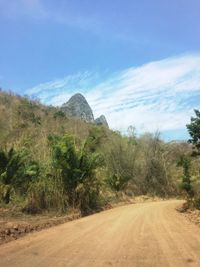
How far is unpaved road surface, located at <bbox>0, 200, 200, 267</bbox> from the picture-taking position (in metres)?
8.90

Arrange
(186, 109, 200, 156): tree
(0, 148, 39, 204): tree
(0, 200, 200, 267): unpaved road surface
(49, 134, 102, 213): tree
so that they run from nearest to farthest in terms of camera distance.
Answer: (0, 200, 200, 267): unpaved road surface
(0, 148, 39, 204): tree
(49, 134, 102, 213): tree
(186, 109, 200, 156): tree

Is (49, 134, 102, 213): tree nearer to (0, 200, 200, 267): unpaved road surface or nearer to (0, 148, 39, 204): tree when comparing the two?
(0, 148, 39, 204): tree

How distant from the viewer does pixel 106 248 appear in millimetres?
10555

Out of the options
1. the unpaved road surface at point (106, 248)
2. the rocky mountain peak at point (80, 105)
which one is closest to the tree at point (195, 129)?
the unpaved road surface at point (106, 248)

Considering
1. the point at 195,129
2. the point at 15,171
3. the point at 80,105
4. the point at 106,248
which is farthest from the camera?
the point at 80,105

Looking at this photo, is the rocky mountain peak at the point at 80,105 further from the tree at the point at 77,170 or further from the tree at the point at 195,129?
the tree at the point at 77,170

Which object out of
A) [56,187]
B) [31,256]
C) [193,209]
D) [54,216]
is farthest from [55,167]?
[31,256]

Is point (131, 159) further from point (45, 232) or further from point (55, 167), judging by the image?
point (45, 232)

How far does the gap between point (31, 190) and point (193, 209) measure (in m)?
8.92

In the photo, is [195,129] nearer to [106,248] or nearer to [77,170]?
[77,170]

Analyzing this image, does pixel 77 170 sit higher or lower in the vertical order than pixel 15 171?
lower

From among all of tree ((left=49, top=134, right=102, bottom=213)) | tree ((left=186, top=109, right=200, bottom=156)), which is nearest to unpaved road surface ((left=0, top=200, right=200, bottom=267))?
tree ((left=49, top=134, right=102, bottom=213))

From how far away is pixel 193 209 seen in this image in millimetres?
24156

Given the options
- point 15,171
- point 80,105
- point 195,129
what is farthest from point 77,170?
point 80,105
